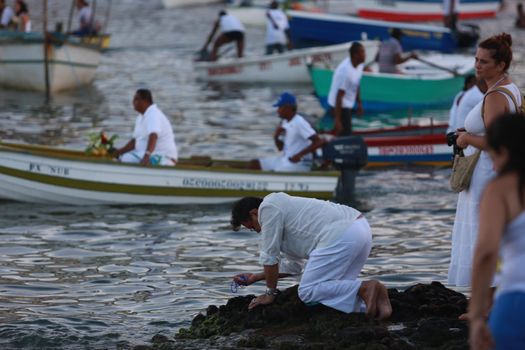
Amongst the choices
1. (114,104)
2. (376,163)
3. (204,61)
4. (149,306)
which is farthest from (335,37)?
(149,306)

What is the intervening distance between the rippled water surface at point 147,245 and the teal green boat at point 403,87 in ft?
1.10

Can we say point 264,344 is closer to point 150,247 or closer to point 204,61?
point 150,247

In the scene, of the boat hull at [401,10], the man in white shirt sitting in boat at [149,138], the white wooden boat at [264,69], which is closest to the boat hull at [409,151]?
the man in white shirt sitting in boat at [149,138]

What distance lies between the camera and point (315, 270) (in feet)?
29.6

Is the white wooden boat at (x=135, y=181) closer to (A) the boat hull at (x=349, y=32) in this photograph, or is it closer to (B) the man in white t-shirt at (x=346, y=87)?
(B) the man in white t-shirt at (x=346, y=87)

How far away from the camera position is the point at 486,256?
5.59 metres

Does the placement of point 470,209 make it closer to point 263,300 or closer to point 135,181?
point 263,300

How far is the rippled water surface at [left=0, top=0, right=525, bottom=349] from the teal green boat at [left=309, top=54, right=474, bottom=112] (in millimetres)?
336

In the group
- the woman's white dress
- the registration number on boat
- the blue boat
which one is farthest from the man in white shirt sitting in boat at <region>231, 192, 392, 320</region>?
the blue boat

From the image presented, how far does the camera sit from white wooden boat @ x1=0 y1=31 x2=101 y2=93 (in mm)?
27672

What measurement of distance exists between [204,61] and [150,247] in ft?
58.5

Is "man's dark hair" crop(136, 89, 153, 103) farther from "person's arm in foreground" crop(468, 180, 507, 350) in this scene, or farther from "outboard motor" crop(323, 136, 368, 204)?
"person's arm in foreground" crop(468, 180, 507, 350)

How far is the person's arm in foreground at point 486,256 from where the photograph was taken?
5.57m

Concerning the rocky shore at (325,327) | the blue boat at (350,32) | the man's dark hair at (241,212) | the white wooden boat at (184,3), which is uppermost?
the white wooden boat at (184,3)
